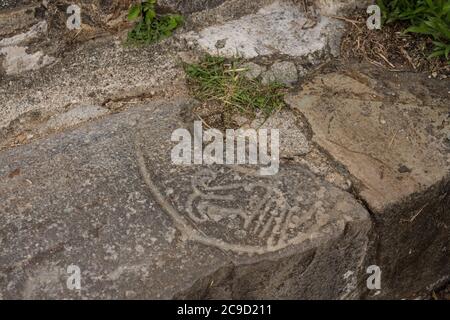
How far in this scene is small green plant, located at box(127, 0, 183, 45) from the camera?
2.53 m

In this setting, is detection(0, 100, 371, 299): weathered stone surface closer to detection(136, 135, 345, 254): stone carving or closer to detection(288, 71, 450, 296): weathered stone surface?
detection(136, 135, 345, 254): stone carving

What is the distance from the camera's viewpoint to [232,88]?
2406 millimetres

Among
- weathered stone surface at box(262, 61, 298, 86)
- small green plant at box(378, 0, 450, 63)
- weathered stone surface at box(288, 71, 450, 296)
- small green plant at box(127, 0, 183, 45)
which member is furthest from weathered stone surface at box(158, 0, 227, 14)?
small green plant at box(378, 0, 450, 63)

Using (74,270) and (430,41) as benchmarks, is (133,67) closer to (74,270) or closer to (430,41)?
(74,270)

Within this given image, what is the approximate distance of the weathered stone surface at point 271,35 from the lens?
2.53m

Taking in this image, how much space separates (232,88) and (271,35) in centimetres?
31

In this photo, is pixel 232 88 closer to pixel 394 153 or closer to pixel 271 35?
pixel 271 35

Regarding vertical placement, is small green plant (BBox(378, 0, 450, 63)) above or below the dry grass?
above

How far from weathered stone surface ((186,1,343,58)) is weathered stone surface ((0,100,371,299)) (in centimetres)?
43

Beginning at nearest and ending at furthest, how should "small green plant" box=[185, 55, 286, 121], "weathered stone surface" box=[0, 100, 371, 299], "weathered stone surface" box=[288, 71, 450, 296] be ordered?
"weathered stone surface" box=[0, 100, 371, 299] < "weathered stone surface" box=[288, 71, 450, 296] < "small green plant" box=[185, 55, 286, 121]

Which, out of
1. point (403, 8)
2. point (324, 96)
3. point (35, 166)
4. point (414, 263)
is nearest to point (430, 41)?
point (403, 8)

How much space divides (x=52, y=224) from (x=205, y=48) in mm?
873

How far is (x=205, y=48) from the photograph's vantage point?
8.28 ft

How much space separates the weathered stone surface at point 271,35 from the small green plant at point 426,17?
0.21 m
